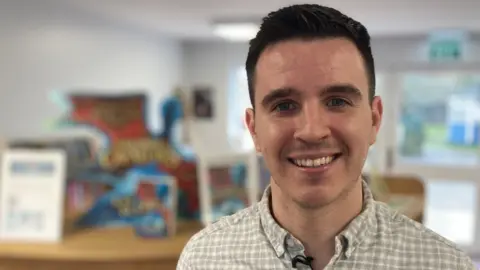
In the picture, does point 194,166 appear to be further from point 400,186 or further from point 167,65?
point 167,65

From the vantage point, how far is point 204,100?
599 cm

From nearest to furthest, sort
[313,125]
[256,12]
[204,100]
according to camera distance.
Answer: [313,125], [256,12], [204,100]

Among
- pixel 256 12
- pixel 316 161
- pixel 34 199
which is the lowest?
pixel 34 199

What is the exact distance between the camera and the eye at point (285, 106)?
0.82 meters

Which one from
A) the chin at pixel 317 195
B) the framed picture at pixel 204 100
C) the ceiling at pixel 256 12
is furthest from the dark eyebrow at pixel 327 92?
the framed picture at pixel 204 100

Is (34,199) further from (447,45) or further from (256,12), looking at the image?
(447,45)

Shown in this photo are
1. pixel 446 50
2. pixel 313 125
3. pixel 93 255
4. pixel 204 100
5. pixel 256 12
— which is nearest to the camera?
pixel 313 125

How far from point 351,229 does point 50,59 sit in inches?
123

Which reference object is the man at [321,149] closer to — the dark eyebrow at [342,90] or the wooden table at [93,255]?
the dark eyebrow at [342,90]

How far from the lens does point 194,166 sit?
1877mm

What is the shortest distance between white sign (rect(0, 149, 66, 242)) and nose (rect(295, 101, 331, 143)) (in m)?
1.12

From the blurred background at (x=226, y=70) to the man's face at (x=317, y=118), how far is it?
1.25m

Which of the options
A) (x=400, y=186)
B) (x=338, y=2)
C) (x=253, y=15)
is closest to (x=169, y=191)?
(x=400, y=186)

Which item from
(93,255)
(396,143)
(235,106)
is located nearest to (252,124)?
(93,255)
